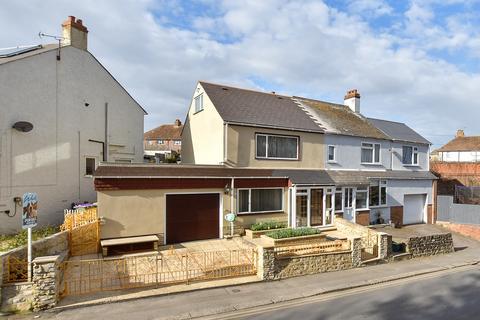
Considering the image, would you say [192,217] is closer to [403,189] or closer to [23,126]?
[23,126]

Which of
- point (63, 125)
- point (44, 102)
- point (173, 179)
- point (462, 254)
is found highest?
point (44, 102)

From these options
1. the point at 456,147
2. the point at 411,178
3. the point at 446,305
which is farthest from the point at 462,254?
the point at 456,147

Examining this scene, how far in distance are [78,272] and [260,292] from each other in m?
6.38

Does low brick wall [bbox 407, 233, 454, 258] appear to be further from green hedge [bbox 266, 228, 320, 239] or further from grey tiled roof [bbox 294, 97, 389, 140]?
grey tiled roof [bbox 294, 97, 389, 140]

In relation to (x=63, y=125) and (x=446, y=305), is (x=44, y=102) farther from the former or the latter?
(x=446, y=305)

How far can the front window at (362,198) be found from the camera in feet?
70.8

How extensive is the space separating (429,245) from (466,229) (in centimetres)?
924

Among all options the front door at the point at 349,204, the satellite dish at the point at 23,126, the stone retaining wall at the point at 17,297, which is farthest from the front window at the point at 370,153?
the stone retaining wall at the point at 17,297

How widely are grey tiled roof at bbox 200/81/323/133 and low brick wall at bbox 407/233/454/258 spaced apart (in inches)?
320

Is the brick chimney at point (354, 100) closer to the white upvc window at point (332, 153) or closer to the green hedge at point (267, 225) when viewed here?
the white upvc window at point (332, 153)

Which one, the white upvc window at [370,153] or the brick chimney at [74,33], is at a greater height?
the brick chimney at [74,33]

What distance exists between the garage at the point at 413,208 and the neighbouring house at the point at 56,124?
21146 mm

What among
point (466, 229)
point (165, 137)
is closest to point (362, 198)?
point (466, 229)

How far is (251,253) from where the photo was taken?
44.1 feet
